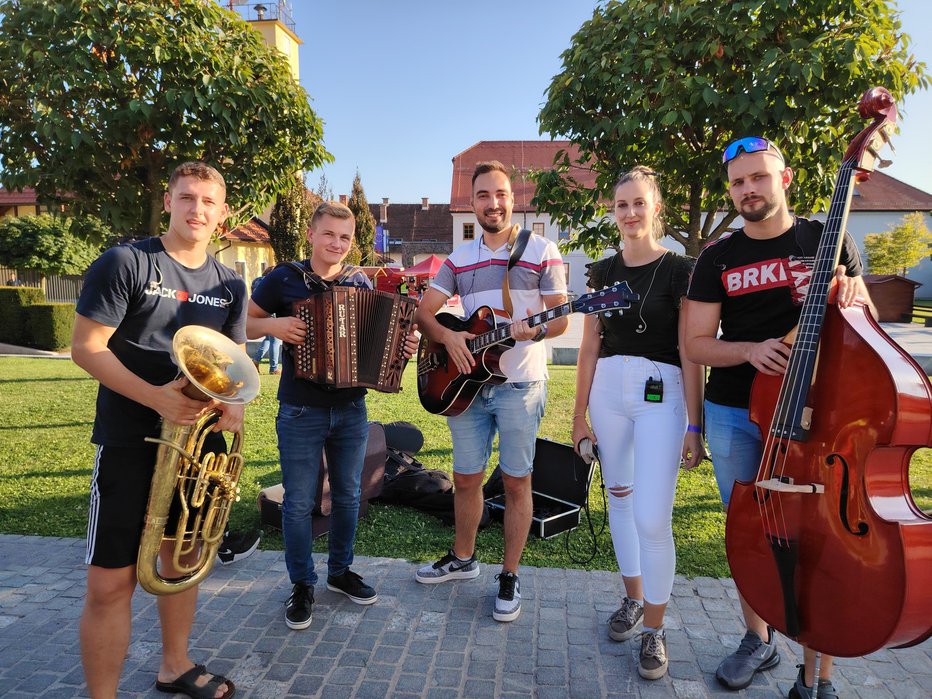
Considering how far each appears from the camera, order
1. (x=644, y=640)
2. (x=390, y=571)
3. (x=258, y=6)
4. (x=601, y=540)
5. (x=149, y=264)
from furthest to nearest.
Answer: (x=258, y=6)
(x=601, y=540)
(x=390, y=571)
(x=644, y=640)
(x=149, y=264)

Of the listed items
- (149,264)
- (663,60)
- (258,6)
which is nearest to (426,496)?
(149,264)

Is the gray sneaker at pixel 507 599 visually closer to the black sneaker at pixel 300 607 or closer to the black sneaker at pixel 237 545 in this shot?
the black sneaker at pixel 300 607

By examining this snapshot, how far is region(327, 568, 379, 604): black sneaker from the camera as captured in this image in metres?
3.51

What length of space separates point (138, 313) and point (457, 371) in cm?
172

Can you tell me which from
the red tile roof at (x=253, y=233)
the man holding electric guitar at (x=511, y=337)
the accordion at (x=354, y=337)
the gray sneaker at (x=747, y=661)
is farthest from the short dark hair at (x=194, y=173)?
the red tile roof at (x=253, y=233)

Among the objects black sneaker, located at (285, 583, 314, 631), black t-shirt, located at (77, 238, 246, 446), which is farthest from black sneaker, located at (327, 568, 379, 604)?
black t-shirt, located at (77, 238, 246, 446)

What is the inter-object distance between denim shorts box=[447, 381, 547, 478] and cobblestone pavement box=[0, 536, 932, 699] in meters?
0.89

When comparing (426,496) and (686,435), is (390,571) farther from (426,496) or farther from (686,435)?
(686,435)

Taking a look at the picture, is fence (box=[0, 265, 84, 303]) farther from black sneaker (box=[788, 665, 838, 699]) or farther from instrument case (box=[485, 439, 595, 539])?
black sneaker (box=[788, 665, 838, 699])

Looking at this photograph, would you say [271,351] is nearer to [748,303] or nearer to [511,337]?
[511,337]

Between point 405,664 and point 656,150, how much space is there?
511cm

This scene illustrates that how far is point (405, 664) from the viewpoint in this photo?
2967 millimetres

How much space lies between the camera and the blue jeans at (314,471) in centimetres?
327

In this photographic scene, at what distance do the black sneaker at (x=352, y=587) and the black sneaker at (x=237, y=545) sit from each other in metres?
0.83
